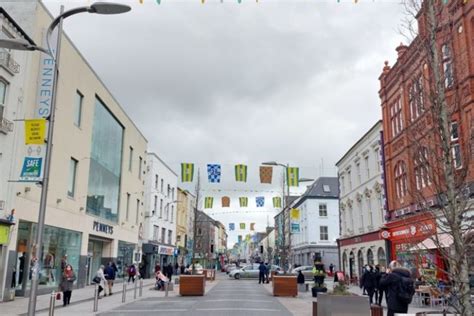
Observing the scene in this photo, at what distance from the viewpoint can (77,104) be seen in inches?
1048

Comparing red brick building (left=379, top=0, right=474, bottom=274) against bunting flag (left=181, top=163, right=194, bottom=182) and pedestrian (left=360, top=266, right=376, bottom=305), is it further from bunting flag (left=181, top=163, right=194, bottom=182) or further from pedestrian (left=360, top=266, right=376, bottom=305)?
bunting flag (left=181, top=163, right=194, bottom=182)

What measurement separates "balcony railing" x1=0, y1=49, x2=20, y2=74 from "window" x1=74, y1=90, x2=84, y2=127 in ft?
24.5

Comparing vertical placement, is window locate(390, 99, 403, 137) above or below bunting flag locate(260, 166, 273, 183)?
above

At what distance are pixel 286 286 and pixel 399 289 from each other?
14634mm

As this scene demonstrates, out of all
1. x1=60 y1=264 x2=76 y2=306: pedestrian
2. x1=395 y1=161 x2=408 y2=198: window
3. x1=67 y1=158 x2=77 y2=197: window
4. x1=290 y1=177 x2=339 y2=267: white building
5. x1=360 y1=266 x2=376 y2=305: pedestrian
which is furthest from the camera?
x1=290 y1=177 x2=339 y2=267: white building

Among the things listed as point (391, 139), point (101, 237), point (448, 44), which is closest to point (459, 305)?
point (448, 44)

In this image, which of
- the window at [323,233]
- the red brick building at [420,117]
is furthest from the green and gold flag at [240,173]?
the window at [323,233]

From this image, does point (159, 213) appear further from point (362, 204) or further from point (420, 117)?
point (420, 117)

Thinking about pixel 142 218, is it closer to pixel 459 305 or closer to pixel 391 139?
pixel 391 139

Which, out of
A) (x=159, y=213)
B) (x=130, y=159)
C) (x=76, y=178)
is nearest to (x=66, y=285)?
(x=76, y=178)

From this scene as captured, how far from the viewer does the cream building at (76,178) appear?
65.2ft

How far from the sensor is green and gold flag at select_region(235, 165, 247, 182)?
28016 millimetres

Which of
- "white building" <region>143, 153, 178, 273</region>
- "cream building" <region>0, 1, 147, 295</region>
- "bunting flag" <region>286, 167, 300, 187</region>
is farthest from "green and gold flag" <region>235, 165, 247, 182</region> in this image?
"white building" <region>143, 153, 178, 273</region>

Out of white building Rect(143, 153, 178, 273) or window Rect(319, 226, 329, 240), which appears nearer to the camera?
white building Rect(143, 153, 178, 273)
